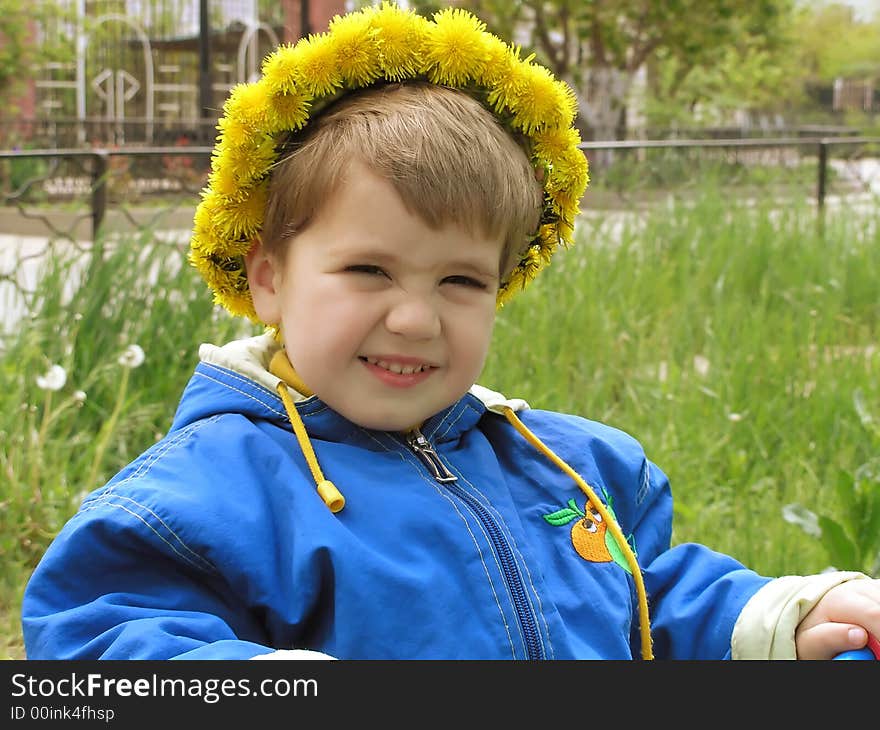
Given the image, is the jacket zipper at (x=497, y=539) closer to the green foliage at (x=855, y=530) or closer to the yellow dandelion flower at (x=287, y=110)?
the yellow dandelion flower at (x=287, y=110)

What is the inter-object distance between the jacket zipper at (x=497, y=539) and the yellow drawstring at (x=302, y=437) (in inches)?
5.4

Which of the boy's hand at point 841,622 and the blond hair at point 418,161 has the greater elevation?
the blond hair at point 418,161

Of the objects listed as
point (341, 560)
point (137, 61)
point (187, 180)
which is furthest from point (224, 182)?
point (137, 61)

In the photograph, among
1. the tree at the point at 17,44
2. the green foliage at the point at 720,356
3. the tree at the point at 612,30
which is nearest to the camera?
the green foliage at the point at 720,356

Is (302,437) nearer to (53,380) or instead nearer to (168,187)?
(53,380)

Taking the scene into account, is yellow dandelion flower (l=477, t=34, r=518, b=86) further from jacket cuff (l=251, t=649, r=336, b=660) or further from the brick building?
the brick building

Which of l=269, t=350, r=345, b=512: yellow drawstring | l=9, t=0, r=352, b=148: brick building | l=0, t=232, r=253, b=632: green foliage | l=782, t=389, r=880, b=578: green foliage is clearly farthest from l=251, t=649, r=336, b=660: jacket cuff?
l=9, t=0, r=352, b=148: brick building

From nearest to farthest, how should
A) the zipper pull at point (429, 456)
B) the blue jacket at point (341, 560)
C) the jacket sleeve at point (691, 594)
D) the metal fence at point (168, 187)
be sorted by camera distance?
the blue jacket at point (341, 560)
the zipper pull at point (429, 456)
the jacket sleeve at point (691, 594)
the metal fence at point (168, 187)

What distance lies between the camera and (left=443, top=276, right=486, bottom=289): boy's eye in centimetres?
144

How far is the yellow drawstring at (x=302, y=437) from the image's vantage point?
1346mm

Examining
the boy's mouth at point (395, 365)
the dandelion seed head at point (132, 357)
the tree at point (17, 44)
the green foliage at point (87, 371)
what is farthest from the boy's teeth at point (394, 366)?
the tree at point (17, 44)

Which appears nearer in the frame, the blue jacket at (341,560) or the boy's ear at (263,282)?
the blue jacket at (341,560)

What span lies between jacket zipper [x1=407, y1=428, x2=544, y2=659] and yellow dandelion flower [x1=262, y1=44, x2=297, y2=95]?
44 cm

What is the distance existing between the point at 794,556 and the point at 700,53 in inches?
746
